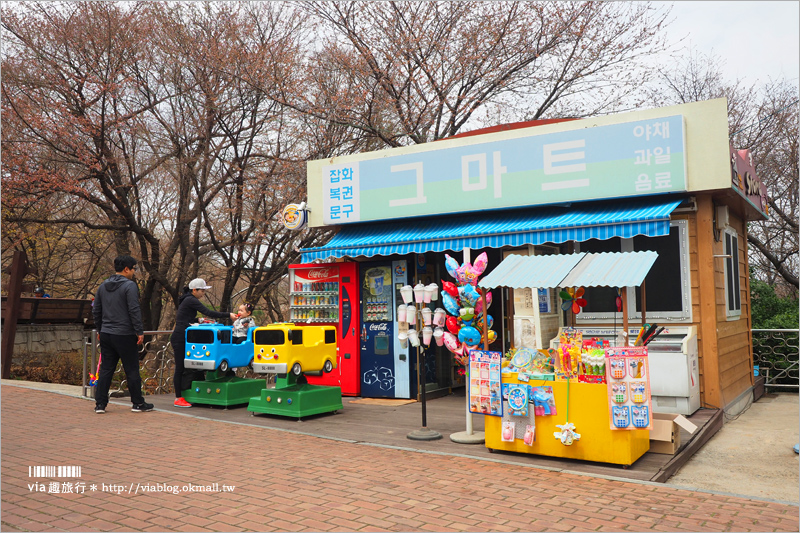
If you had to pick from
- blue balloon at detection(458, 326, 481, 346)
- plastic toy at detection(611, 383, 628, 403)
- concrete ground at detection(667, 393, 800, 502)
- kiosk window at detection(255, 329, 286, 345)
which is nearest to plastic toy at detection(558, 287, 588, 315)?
blue balloon at detection(458, 326, 481, 346)

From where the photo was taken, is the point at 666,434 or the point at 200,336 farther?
the point at 200,336

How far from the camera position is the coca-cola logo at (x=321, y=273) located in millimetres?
11594

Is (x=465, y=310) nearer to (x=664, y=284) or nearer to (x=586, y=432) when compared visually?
(x=586, y=432)

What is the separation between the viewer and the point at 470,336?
723 centimetres

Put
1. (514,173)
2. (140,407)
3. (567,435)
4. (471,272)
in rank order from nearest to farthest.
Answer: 1. (567,435)
2. (471,272)
3. (140,407)
4. (514,173)

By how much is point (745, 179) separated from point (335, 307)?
739 cm

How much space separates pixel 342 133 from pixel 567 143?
10.1 m

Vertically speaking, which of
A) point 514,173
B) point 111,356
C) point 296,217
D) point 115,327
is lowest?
point 111,356

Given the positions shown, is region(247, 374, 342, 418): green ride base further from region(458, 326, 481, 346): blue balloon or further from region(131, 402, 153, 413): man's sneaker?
region(458, 326, 481, 346): blue balloon

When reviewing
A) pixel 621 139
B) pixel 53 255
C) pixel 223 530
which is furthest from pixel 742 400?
pixel 53 255

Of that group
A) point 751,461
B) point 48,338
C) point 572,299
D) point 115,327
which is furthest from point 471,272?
point 48,338

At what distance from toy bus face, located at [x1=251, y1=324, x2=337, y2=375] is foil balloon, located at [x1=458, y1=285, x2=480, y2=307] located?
2775mm

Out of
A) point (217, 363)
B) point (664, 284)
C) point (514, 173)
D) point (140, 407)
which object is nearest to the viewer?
point (664, 284)

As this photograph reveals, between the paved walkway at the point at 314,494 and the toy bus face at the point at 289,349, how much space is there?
145 centimetres
